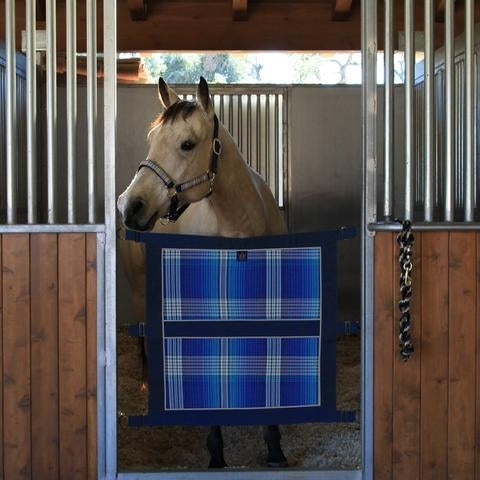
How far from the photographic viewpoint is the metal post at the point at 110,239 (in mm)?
2256

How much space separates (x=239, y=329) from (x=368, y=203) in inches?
23.2

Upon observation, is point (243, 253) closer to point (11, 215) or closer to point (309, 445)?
point (11, 215)

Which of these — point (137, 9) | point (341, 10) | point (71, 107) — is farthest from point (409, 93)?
point (137, 9)

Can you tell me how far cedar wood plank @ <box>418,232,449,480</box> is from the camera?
7.59ft

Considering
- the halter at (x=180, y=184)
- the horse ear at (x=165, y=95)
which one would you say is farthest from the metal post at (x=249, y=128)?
the halter at (x=180, y=184)

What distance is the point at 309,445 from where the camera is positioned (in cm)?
305

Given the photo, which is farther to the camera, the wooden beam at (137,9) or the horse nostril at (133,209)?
the wooden beam at (137,9)

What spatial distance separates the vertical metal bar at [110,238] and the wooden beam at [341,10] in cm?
336

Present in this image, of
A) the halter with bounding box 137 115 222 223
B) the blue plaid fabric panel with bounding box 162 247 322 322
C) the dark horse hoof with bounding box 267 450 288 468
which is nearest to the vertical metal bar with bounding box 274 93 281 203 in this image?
the halter with bounding box 137 115 222 223

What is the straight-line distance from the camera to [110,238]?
2.27 meters

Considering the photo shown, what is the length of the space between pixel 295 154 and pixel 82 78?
1.85 metres

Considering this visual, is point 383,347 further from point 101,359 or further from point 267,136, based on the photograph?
point 267,136

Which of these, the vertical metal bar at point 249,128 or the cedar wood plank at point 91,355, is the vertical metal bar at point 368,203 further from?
the vertical metal bar at point 249,128

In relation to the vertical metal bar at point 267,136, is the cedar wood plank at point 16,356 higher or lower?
lower
